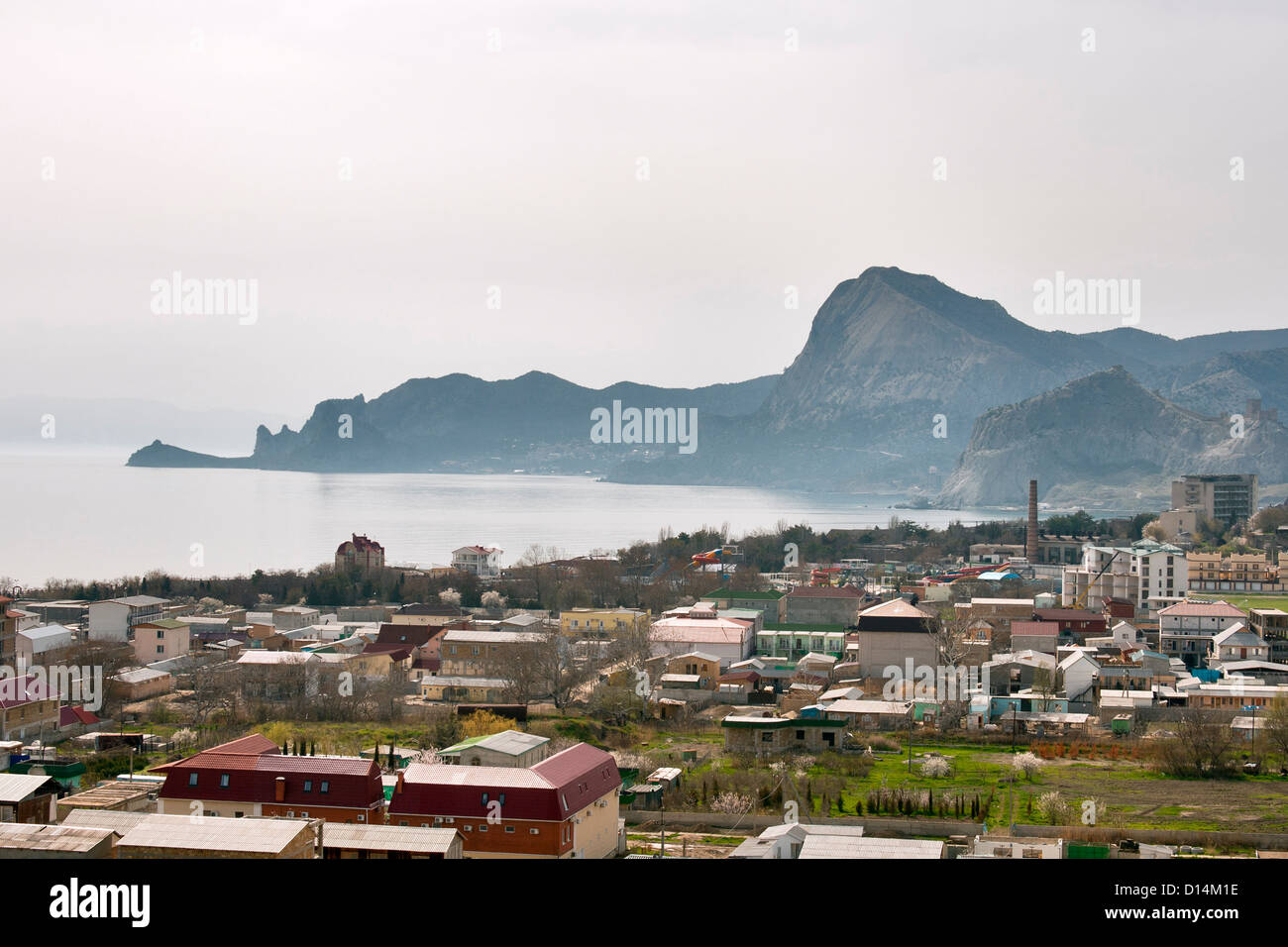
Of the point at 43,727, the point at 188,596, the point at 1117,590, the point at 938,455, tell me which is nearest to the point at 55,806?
the point at 43,727

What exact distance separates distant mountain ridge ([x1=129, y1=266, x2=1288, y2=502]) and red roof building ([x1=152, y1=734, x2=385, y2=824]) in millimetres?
71181

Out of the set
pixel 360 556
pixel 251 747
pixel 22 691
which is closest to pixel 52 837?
pixel 251 747

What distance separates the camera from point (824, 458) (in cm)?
8600

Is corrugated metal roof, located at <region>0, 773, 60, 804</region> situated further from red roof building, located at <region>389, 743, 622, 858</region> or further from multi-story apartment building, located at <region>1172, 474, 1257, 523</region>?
multi-story apartment building, located at <region>1172, 474, 1257, 523</region>

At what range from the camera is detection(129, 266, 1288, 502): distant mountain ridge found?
83.8 m

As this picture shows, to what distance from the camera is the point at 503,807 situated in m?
5.04

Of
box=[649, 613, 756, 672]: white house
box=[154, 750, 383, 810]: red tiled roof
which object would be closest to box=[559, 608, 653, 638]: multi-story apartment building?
box=[649, 613, 756, 672]: white house

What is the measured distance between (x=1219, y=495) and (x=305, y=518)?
25.6 metres

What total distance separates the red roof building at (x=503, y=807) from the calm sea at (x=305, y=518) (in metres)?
17.5

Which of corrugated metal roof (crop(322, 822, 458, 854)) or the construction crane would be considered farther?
the construction crane

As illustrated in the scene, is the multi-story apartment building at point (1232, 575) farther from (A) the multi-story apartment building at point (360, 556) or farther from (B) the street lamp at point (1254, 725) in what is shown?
(A) the multi-story apartment building at point (360, 556)

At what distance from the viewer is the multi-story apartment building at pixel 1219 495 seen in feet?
96.1
